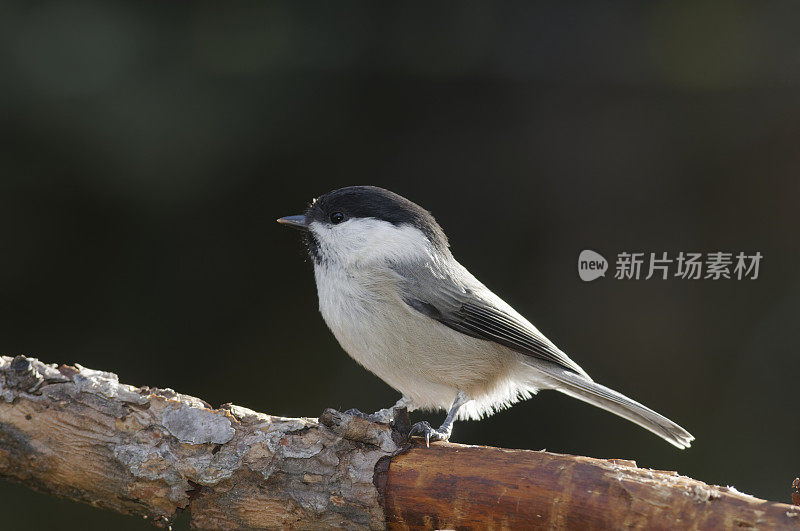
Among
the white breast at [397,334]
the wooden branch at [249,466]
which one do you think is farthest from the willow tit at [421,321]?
the wooden branch at [249,466]

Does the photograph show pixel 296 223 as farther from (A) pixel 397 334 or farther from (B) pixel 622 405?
(B) pixel 622 405

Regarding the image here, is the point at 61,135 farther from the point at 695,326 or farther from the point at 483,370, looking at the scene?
the point at 695,326

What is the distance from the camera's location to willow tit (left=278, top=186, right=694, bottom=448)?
2008 mm

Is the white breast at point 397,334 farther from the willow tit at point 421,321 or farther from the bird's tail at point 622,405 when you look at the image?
the bird's tail at point 622,405

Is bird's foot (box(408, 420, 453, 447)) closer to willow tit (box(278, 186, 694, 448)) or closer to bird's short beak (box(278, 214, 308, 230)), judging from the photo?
willow tit (box(278, 186, 694, 448))

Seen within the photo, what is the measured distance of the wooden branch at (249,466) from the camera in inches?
57.7

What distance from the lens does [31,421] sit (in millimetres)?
1713

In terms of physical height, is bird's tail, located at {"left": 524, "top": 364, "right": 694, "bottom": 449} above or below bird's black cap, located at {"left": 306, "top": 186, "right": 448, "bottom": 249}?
below

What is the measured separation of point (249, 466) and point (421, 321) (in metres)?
0.66

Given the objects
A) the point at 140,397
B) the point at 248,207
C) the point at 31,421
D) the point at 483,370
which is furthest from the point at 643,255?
the point at 31,421

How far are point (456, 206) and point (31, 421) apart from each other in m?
1.95

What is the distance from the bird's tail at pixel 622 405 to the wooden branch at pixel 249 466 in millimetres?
628

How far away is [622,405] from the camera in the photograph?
80.6 inches

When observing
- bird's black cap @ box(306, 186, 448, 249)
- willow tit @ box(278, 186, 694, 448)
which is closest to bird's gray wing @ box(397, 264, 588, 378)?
willow tit @ box(278, 186, 694, 448)
